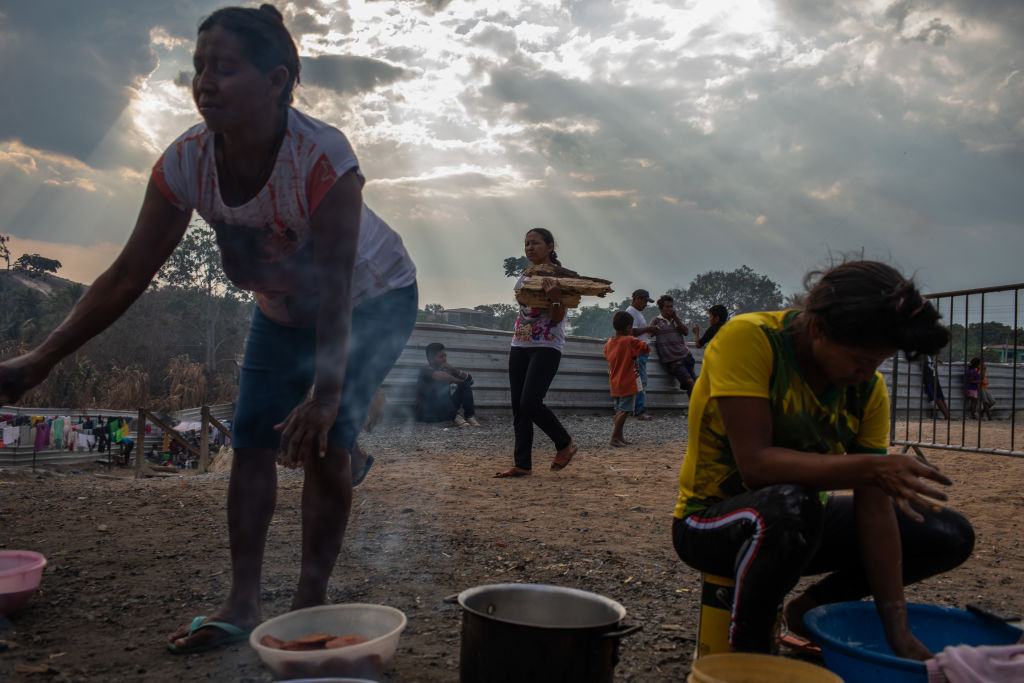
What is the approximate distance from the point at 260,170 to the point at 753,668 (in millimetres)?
1672

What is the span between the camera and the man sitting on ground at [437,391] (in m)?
8.54

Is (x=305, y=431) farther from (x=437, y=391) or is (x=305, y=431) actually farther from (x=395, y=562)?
(x=437, y=391)

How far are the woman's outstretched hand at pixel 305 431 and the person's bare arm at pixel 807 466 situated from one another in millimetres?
976

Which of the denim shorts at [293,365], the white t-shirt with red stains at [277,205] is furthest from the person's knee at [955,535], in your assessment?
the white t-shirt with red stains at [277,205]

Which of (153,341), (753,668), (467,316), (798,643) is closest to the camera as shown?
(753,668)

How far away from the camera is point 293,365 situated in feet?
6.96

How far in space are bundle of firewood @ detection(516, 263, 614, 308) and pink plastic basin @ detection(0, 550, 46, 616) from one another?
3320mm

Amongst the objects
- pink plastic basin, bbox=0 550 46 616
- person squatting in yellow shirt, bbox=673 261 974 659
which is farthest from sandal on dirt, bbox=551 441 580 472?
pink plastic basin, bbox=0 550 46 616

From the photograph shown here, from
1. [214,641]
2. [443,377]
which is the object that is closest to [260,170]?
[214,641]

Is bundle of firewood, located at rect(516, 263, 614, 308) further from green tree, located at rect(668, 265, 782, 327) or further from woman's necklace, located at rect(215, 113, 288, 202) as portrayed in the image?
green tree, located at rect(668, 265, 782, 327)

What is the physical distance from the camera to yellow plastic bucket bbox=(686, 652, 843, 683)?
1515 mm

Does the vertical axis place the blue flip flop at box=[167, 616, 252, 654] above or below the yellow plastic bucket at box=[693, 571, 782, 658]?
below

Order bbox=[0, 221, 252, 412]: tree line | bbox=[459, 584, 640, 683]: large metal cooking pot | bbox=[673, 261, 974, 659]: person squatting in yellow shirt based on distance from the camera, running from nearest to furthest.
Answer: bbox=[459, 584, 640, 683]: large metal cooking pot < bbox=[673, 261, 974, 659]: person squatting in yellow shirt < bbox=[0, 221, 252, 412]: tree line

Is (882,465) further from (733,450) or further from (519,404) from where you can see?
(519,404)
